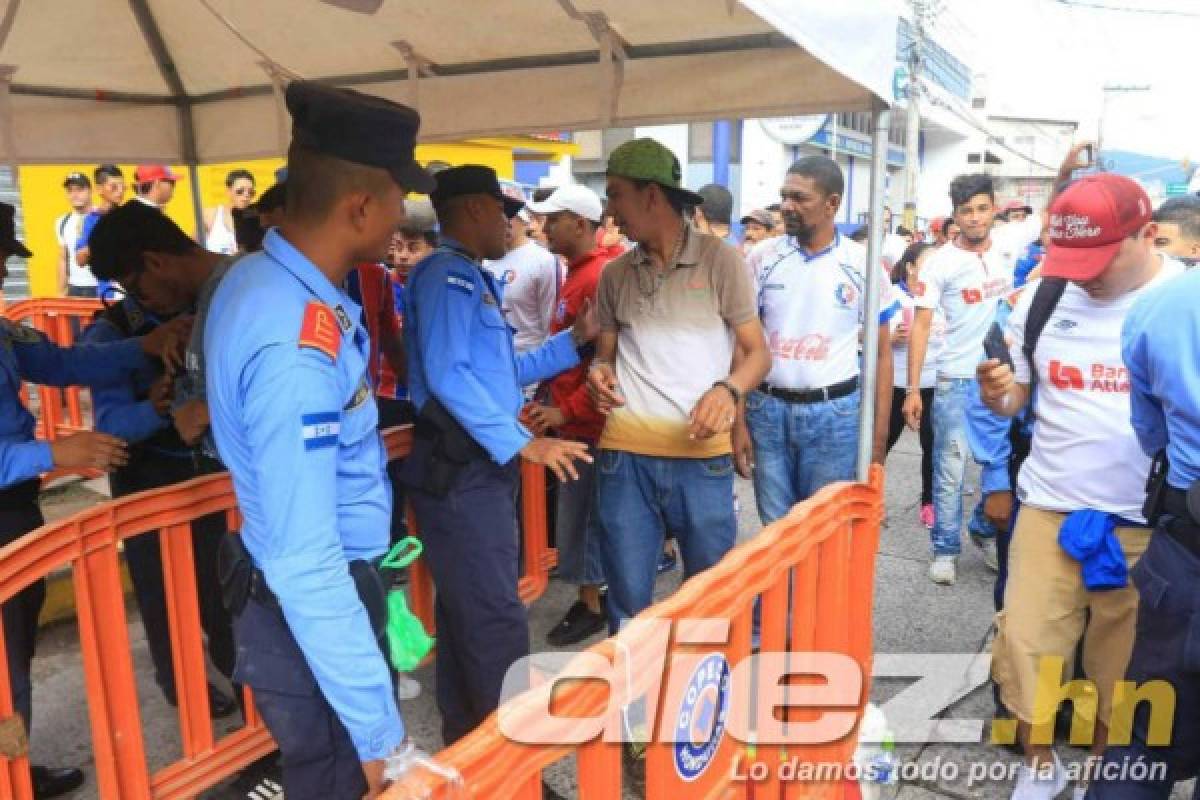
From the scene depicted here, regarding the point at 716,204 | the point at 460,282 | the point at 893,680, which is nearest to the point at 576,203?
the point at 460,282

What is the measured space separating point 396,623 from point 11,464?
4.76 feet

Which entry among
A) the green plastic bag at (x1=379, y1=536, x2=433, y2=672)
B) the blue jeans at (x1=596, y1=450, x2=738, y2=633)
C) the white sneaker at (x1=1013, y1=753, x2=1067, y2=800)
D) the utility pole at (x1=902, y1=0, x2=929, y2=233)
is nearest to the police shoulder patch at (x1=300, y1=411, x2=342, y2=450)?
the green plastic bag at (x1=379, y1=536, x2=433, y2=672)

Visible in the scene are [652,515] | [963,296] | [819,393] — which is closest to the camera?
[652,515]

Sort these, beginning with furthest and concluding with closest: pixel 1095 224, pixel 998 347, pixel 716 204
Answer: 1. pixel 716 204
2. pixel 998 347
3. pixel 1095 224

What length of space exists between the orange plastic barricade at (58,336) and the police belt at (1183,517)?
6.90m

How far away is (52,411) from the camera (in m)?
6.47

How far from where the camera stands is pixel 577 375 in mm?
4133

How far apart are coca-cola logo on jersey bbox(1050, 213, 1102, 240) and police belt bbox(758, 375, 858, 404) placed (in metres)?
1.21

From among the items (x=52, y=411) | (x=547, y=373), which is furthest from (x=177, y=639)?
(x=52, y=411)

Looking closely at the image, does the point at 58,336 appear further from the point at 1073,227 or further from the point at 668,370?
the point at 1073,227

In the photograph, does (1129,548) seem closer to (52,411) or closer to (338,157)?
(338,157)

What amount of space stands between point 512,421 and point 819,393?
5.08ft

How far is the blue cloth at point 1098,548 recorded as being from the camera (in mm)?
2588

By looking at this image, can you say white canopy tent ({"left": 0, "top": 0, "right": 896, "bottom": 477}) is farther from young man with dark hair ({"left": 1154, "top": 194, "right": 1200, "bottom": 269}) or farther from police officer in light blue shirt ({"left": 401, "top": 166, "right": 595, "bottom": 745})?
young man with dark hair ({"left": 1154, "top": 194, "right": 1200, "bottom": 269})
